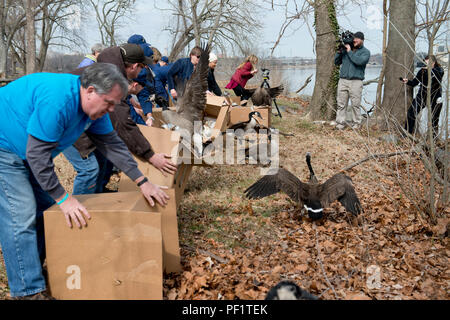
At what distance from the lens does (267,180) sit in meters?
5.07

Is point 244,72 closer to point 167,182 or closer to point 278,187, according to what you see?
point 278,187

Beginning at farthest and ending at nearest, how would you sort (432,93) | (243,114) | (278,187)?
(243,114), (432,93), (278,187)

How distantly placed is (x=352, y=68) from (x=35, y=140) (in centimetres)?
911

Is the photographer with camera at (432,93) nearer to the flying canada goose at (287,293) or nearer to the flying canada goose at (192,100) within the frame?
the flying canada goose at (287,293)

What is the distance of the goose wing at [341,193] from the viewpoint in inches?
182

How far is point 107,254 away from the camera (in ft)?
8.84

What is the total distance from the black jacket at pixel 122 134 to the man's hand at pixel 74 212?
1224 millimetres

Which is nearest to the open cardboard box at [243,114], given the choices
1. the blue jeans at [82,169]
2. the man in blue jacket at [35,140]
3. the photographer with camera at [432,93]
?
the photographer with camera at [432,93]

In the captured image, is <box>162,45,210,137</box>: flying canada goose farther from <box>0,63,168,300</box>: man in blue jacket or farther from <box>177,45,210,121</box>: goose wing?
<box>0,63,168,300</box>: man in blue jacket

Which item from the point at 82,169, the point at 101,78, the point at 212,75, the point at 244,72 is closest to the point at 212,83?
the point at 212,75

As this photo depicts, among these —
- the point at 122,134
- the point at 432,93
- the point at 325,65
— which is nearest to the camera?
the point at 122,134
